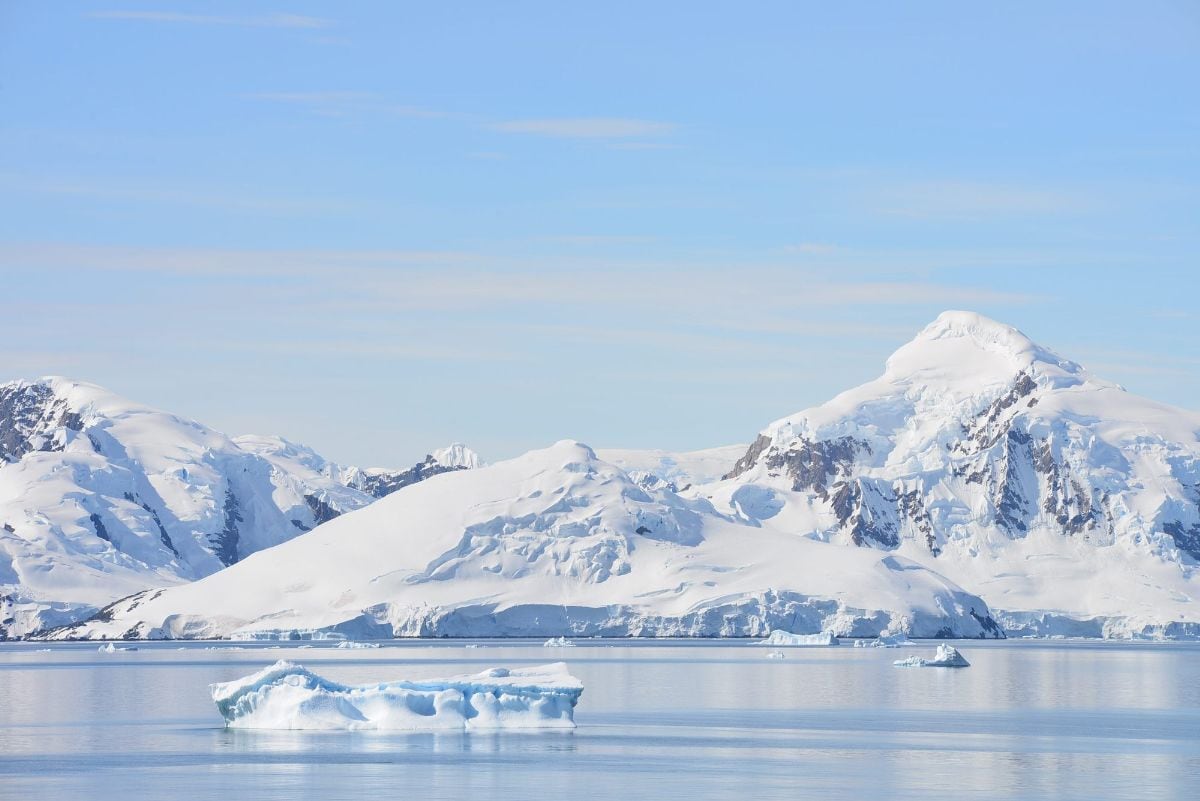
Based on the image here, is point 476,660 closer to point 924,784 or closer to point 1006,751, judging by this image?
point 1006,751

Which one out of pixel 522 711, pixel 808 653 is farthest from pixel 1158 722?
pixel 808 653

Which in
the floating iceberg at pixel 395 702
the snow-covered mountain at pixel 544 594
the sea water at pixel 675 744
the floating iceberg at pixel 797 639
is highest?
the snow-covered mountain at pixel 544 594

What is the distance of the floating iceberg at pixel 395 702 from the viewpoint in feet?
212

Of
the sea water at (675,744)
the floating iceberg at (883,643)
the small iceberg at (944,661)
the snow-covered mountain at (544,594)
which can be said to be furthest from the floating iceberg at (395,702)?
the snow-covered mountain at (544,594)

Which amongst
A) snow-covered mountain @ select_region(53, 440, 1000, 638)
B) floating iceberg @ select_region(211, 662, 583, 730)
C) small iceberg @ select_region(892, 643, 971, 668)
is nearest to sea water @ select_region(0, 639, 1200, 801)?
floating iceberg @ select_region(211, 662, 583, 730)

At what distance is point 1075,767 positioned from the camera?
175ft

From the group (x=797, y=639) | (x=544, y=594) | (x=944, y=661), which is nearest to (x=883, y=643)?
(x=797, y=639)

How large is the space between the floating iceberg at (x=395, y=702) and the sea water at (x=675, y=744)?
43.0 inches

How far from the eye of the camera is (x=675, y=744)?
60.4 metres

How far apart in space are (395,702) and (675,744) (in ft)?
34.0

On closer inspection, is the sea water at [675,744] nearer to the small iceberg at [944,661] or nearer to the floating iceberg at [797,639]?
the small iceberg at [944,661]

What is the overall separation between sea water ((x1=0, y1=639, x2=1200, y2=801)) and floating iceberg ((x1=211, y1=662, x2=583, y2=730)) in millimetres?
1092

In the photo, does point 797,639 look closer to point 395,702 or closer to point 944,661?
point 944,661

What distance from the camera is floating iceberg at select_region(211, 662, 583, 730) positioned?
64.8m
